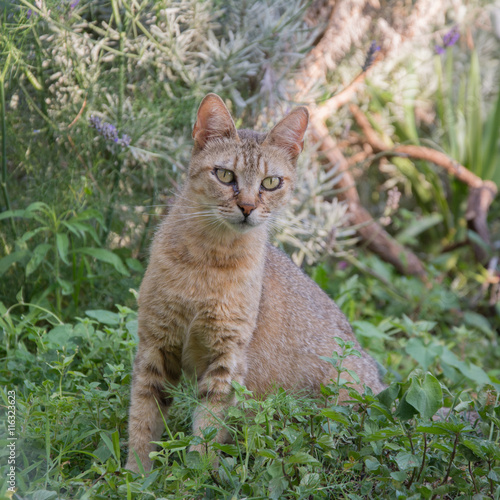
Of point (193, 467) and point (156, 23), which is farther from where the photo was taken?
point (156, 23)

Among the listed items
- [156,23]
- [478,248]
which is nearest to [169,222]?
[156,23]

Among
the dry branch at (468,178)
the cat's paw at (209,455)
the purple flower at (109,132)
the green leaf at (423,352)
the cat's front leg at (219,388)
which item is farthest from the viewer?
the dry branch at (468,178)

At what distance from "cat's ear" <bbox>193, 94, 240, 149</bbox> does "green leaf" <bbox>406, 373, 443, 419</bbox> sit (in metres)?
1.38

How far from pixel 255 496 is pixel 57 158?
8.38 ft

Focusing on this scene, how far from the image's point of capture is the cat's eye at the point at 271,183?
280 cm

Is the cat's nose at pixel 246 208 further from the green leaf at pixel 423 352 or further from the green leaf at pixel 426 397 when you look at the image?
the green leaf at pixel 423 352

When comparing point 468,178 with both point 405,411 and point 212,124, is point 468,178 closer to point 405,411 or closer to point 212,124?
point 212,124

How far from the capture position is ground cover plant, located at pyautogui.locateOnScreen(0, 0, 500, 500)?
223cm

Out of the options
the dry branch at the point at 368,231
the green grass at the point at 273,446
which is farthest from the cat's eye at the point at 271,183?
the dry branch at the point at 368,231

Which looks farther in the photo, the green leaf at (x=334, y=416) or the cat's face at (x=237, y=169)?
the cat's face at (x=237, y=169)

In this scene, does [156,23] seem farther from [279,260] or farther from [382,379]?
[382,379]

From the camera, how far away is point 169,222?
288 cm

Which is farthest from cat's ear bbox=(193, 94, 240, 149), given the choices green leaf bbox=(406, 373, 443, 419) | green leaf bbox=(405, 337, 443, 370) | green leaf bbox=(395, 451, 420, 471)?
green leaf bbox=(405, 337, 443, 370)

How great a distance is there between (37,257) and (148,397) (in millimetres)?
1148
